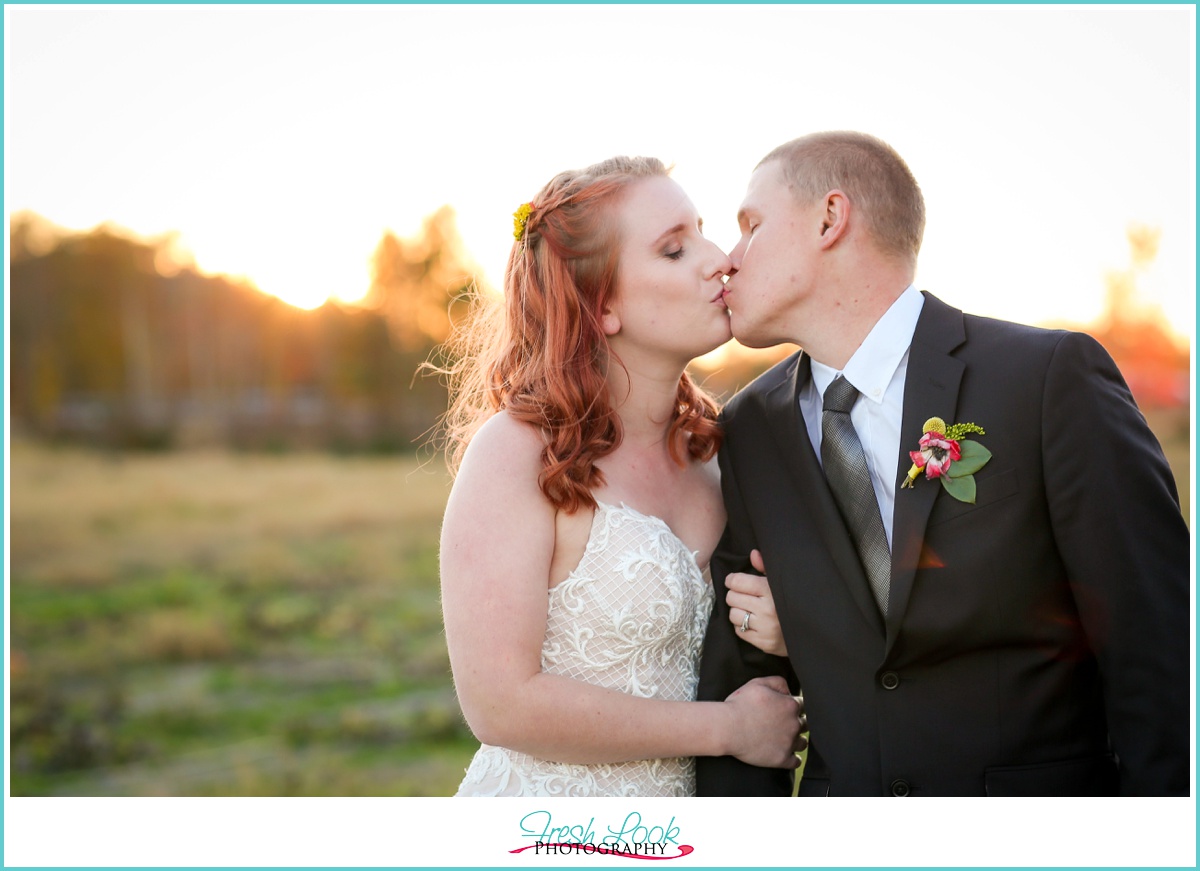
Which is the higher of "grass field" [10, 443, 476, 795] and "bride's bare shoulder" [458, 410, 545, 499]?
"bride's bare shoulder" [458, 410, 545, 499]

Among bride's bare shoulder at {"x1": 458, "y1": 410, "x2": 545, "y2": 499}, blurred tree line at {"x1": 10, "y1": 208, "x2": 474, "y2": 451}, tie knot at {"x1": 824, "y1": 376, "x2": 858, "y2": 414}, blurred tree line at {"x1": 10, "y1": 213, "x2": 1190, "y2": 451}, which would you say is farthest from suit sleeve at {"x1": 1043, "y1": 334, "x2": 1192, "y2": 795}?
blurred tree line at {"x1": 10, "y1": 208, "x2": 474, "y2": 451}

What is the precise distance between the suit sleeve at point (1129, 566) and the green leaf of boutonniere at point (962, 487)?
0.65 ft

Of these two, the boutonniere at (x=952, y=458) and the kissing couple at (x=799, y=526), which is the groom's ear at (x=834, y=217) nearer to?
the kissing couple at (x=799, y=526)

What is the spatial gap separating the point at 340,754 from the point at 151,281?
62.4 feet

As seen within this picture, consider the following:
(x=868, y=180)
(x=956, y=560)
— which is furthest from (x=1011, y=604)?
(x=868, y=180)

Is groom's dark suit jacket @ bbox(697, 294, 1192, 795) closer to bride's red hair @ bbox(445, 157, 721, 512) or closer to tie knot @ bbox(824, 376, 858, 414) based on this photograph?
tie knot @ bbox(824, 376, 858, 414)

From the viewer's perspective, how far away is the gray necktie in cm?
285

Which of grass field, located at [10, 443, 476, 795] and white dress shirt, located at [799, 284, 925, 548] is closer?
white dress shirt, located at [799, 284, 925, 548]

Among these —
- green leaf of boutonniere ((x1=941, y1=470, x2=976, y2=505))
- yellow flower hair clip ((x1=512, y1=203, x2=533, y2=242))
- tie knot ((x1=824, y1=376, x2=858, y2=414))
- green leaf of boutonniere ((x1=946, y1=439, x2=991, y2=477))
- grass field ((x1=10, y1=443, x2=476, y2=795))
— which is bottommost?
grass field ((x1=10, y1=443, x2=476, y2=795))

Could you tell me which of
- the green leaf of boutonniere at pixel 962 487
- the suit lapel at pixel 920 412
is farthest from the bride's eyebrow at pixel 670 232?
the green leaf of boutonniere at pixel 962 487

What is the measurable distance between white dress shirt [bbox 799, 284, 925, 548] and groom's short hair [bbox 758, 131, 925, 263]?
23cm

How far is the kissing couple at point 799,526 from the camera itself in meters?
2.66

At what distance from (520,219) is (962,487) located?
1762 millimetres

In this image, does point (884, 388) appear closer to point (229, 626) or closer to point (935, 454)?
point (935, 454)
